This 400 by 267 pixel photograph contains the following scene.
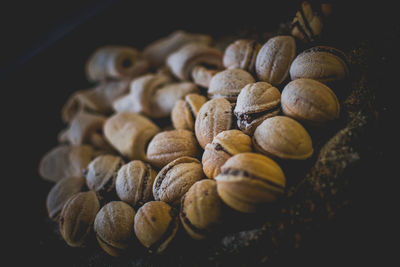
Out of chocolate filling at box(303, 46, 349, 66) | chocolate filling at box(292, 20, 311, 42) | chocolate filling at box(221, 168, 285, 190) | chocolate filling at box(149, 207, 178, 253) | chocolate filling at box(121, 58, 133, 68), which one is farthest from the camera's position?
chocolate filling at box(121, 58, 133, 68)

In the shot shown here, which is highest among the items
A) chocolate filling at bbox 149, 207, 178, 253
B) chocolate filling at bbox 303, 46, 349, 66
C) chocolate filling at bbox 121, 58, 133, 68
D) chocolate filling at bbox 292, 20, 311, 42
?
chocolate filling at bbox 121, 58, 133, 68

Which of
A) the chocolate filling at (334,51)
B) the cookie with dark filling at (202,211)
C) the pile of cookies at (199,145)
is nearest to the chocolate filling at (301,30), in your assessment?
the pile of cookies at (199,145)

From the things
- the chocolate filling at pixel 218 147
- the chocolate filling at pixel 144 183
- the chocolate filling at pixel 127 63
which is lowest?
the chocolate filling at pixel 144 183

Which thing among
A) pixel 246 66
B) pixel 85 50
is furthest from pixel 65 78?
pixel 246 66

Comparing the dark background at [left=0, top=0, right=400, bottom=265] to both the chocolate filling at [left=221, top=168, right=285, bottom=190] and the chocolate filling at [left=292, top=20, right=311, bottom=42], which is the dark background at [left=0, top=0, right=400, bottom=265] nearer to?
the chocolate filling at [left=292, top=20, right=311, bottom=42]

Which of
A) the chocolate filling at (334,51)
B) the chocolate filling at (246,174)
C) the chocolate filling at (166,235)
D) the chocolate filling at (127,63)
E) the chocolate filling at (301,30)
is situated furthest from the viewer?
the chocolate filling at (127,63)

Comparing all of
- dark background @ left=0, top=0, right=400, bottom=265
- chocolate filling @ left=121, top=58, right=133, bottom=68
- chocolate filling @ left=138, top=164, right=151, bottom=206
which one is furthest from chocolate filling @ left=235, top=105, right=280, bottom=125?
chocolate filling @ left=121, top=58, right=133, bottom=68

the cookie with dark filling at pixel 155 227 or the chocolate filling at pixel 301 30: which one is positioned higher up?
the chocolate filling at pixel 301 30

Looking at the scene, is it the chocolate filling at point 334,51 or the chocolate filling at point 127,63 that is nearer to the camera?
the chocolate filling at point 334,51

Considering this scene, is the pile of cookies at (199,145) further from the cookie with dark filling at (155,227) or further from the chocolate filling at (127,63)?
the chocolate filling at (127,63)

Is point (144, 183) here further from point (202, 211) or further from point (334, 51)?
point (334, 51)
